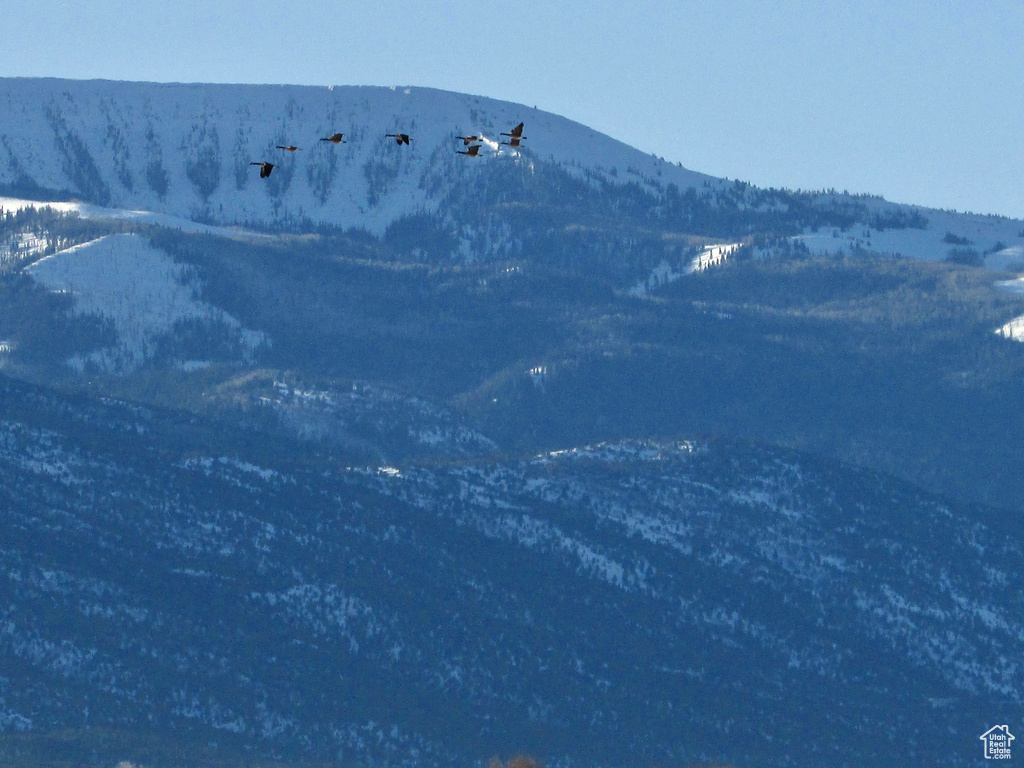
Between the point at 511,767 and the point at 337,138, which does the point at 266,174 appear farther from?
the point at 511,767

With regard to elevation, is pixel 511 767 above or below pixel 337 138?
below

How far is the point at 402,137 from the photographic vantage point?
136 meters

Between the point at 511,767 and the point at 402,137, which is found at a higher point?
the point at 402,137

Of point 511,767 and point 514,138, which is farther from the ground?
point 514,138

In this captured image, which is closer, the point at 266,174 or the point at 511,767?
the point at 266,174

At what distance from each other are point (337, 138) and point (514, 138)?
31.2ft

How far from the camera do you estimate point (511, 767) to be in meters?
136

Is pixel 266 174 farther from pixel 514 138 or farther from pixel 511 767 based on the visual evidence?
pixel 511 767

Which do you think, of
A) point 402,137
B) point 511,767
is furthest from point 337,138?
point 511,767

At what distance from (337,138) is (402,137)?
4.89 meters

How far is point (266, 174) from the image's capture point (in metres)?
127

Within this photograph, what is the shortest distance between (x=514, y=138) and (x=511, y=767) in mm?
31555

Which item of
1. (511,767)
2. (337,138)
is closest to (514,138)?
(337,138)

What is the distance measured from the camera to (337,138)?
131750mm
